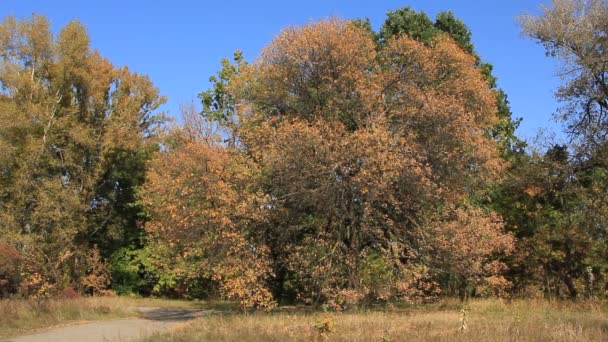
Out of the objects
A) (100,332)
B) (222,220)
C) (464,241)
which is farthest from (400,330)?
(100,332)

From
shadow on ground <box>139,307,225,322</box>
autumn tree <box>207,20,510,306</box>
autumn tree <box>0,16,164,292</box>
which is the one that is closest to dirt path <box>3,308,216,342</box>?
shadow on ground <box>139,307,225,322</box>

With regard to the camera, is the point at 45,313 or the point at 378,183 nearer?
the point at 378,183

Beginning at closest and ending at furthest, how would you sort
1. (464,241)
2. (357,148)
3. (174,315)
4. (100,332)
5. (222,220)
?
1. (100,332)
2. (357,148)
3. (222,220)
4. (464,241)
5. (174,315)

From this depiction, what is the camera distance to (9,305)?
69.5ft

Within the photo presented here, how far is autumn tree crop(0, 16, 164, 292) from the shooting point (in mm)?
36219

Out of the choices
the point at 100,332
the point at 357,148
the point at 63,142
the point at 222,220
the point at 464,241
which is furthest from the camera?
the point at 63,142

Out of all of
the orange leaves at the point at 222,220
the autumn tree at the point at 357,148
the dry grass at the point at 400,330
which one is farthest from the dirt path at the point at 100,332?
the autumn tree at the point at 357,148

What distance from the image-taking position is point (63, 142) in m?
40.1

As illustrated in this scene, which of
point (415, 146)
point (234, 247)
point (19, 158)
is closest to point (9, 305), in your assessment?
point (234, 247)

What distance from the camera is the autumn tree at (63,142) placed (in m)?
36.2

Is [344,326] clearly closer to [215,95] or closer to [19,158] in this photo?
[19,158]

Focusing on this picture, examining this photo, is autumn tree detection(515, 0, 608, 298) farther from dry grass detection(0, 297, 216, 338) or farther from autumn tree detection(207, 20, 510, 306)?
dry grass detection(0, 297, 216, 338)

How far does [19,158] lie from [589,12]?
33.0 meters

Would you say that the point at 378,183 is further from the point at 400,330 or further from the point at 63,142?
the point at 63,142
